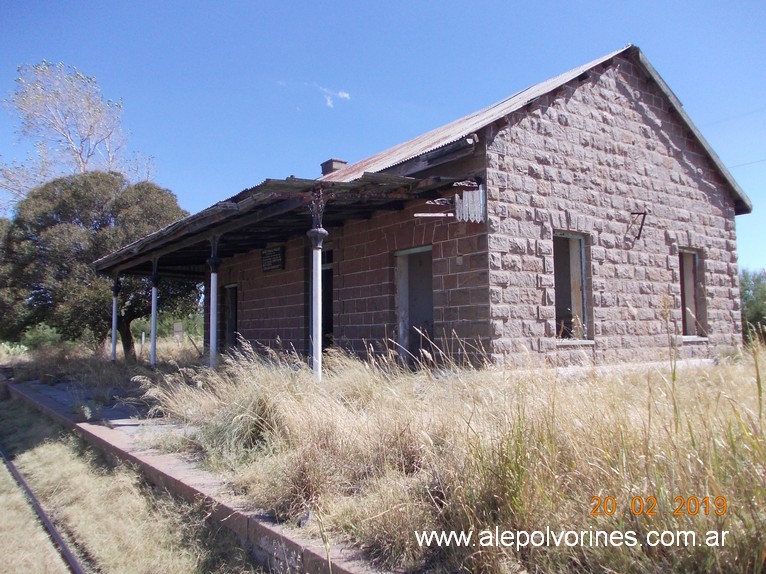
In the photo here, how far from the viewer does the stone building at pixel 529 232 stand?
7.45 metres

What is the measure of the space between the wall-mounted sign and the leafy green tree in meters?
11.1

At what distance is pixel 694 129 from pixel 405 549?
10142 mm

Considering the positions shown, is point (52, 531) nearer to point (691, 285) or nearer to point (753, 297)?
point (691, 285)

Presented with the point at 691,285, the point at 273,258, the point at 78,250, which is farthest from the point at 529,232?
the point at 78,250

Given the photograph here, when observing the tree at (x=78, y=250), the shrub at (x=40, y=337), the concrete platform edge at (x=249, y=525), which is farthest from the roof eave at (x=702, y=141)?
the shrub at (x=40, y=337)

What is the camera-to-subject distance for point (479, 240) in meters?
7.44

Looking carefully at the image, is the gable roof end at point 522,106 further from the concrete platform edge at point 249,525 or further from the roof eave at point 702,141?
the concrete platform edge at point 249,525

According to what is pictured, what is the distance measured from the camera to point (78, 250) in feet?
56.5

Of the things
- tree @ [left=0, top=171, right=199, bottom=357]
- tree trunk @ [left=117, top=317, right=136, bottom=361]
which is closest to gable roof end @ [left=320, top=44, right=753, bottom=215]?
tree @ [left=0, top=171, right=199, bottom=357]

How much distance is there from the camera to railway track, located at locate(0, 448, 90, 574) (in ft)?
13.3

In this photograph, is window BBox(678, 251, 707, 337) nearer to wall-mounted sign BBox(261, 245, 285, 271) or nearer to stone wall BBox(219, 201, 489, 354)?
stone wall BBox(219, 201, 489, 354)

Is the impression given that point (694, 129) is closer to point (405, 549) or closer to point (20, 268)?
point (405, 549)

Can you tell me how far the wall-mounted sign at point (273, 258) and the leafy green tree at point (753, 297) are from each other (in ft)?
36.4

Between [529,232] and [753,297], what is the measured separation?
Answer: 11.2 meters
